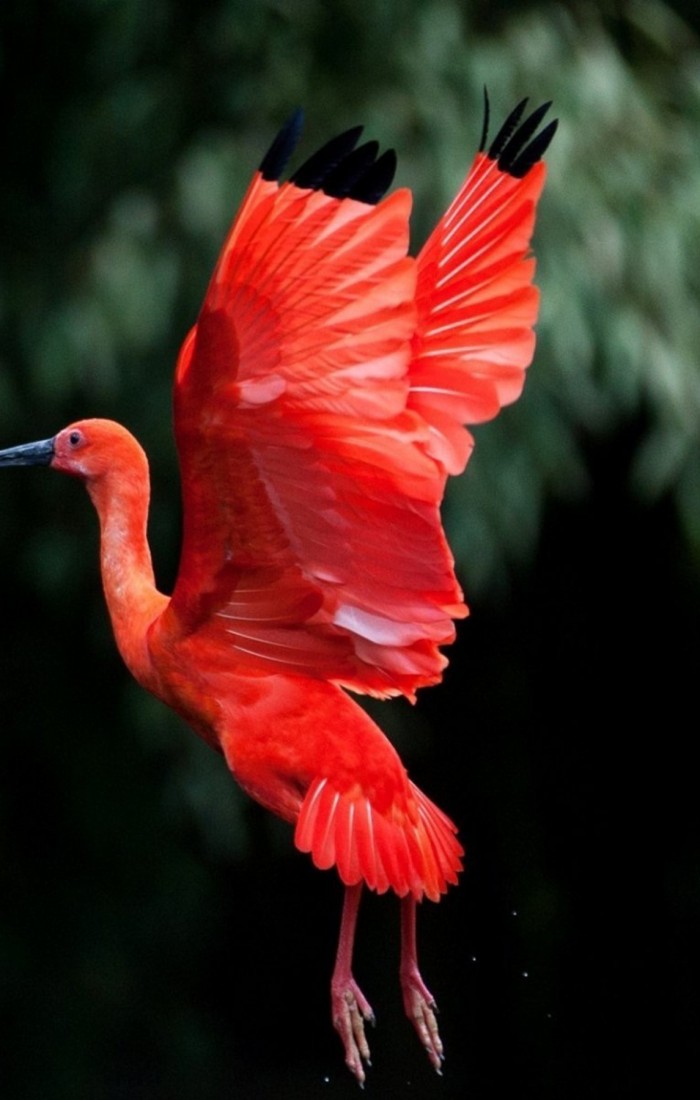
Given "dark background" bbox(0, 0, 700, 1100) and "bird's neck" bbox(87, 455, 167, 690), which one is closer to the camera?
"bird's neck" bbox(87, 455, 167, 690)

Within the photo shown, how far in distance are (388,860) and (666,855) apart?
3.72 metres

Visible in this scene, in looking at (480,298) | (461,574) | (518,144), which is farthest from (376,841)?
(461,574)

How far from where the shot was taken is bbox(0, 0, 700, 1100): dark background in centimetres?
384

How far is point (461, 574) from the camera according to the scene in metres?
3.95

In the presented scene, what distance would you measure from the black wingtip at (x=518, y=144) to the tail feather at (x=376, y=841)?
0.67 m

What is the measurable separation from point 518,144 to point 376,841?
2.46 feet

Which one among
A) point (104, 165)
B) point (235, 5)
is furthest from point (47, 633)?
point (235, 5)

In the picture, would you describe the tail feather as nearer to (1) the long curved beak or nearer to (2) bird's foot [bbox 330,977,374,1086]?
(2) bird's foot [bbox 330,977,374,1086]

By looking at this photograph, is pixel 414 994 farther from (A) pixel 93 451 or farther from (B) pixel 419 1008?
Answer: (A) pixel 93 451

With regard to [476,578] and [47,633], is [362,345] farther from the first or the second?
[47,633]

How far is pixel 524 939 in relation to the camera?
5648 mm

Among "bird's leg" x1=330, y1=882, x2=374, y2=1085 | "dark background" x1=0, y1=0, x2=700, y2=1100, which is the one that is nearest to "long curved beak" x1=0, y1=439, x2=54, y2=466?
"bird's leg" x1=330, y1=882, x2=374, y2=1085

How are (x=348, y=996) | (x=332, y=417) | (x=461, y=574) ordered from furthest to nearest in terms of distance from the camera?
(x=461, y=574) < (x=348, y=996) < (x=332, y=417)

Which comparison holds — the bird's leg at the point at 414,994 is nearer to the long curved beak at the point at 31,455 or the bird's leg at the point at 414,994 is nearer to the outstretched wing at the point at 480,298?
the outstretched wing at the point at 480,298
